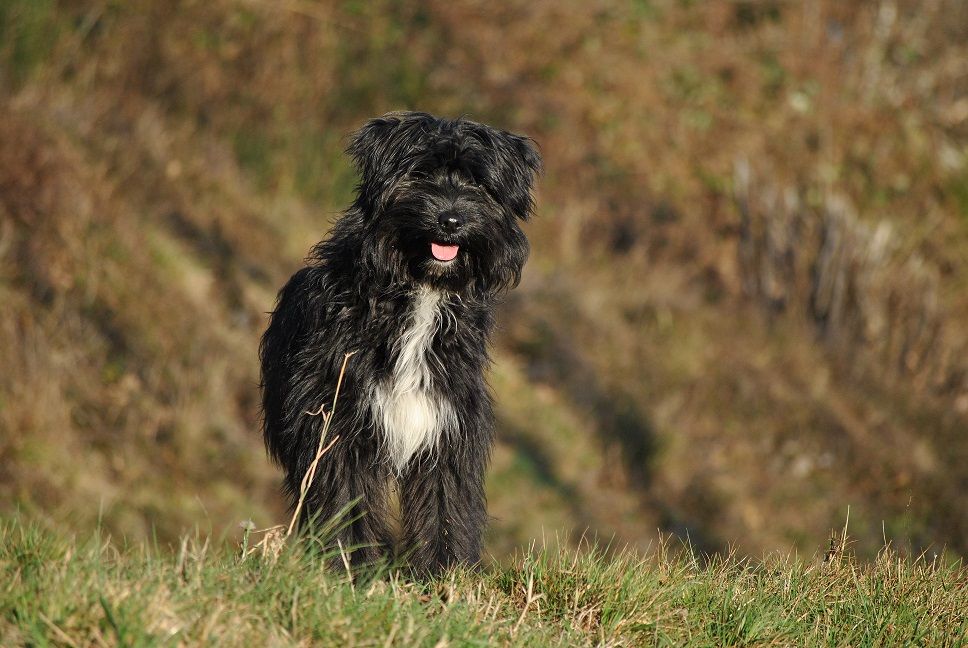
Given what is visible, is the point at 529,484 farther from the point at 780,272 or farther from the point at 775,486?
the point at 780,272

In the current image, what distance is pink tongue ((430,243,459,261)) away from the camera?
16.9 feet

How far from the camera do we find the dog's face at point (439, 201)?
509 cm

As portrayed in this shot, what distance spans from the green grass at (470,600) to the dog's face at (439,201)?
129cm

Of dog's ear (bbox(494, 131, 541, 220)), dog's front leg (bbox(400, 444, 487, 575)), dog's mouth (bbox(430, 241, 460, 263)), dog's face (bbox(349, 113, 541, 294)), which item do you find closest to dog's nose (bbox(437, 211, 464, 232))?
dog's face (bbox(349, 113, 541, 294))

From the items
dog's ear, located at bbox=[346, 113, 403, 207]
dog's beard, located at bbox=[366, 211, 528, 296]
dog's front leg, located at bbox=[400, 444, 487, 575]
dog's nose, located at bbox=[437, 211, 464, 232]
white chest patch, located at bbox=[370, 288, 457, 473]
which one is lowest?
dog's front leg, located at bbox=[400, 444, 487, 575]

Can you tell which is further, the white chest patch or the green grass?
the white chest patch

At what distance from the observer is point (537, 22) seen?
17391 mm

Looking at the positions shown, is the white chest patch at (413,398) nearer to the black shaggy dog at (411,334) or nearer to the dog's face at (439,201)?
the black shaggy dog at (411,334)

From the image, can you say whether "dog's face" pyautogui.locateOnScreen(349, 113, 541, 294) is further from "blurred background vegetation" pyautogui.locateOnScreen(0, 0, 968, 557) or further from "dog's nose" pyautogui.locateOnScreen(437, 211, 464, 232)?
"blurred background vegetation" pyautogui.locateOnScreen(0, 0, 968, 557)

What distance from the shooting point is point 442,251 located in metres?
5.17

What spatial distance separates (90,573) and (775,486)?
964cm

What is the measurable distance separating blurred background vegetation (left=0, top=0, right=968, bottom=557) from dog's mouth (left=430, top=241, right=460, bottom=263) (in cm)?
416

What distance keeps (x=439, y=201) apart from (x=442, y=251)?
0.74 feet

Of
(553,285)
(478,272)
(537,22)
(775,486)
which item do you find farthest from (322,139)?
(478,272)
